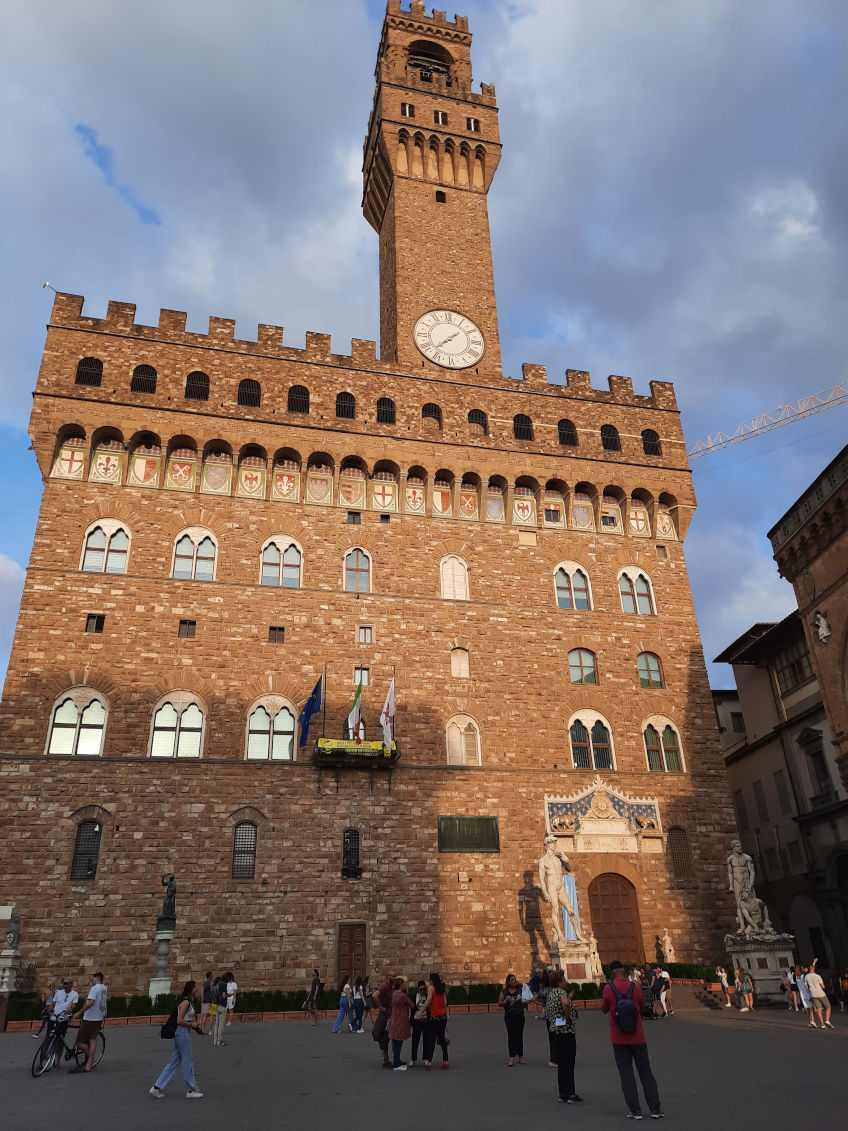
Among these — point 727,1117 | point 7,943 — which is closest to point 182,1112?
point 727,1117

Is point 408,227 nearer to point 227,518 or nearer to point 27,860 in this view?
point 227,518

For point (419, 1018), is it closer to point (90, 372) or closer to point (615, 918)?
point (615, 918)

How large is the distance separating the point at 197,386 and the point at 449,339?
10.4m

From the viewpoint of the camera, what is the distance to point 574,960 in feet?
78.8

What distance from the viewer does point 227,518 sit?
28469 millimetres

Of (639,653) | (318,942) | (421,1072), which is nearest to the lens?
(421,1072)

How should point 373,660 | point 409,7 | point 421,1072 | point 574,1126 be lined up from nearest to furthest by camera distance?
point 574,1126 < point 421,1072 < point 373,660 < point 409,7

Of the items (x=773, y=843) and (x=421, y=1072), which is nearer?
(x=421, y=1072)

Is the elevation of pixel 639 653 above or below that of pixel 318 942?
above

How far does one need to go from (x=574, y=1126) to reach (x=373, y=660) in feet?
63.9

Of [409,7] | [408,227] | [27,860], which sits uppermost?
[409,7]

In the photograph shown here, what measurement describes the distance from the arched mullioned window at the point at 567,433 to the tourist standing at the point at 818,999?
20829 millimetres

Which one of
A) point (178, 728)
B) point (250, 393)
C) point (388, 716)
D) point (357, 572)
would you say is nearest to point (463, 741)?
point (388, 716)

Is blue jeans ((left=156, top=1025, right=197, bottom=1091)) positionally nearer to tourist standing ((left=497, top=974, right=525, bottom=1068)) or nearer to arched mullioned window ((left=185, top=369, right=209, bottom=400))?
tourist standing ((left=497, top=974, right=525, bottom=1068))
